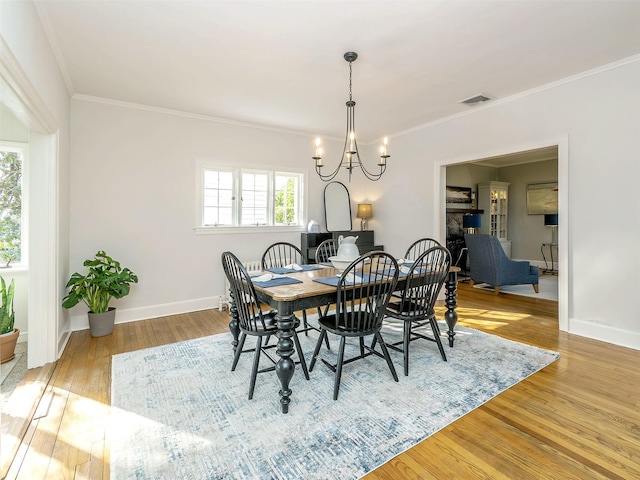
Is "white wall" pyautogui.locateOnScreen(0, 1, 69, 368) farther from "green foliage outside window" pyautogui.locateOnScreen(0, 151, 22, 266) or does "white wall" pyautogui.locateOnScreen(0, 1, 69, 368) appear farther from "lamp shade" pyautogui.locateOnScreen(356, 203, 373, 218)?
"lamp shade" pyautogui.locateOnScreen(356, 203, 373, 218)

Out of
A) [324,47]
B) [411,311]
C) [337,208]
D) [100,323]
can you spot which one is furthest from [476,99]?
[100,323]

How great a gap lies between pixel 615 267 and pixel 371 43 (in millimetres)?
3095

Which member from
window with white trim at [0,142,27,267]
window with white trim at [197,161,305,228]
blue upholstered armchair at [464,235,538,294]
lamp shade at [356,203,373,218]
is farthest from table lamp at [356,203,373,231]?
window with white trim at [0,142,27,267]

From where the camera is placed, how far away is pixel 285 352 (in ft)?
6.82

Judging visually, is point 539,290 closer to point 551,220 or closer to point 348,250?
point 551,220

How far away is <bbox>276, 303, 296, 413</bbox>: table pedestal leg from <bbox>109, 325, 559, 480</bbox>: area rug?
0.11 m

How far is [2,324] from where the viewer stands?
2719 millimetres

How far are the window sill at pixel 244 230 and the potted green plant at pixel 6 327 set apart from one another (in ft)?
6.45

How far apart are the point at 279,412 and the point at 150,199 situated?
3172 mm

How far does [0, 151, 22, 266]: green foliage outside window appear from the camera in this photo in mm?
3090

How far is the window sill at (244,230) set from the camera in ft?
14.6

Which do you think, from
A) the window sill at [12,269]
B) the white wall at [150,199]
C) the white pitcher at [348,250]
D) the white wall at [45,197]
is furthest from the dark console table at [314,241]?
the window sill at [12,269]

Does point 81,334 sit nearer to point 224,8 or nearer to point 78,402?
point 78,402

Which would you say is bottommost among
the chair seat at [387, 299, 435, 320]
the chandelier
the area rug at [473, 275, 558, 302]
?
the area rug at [473, 275, 558, 302]
